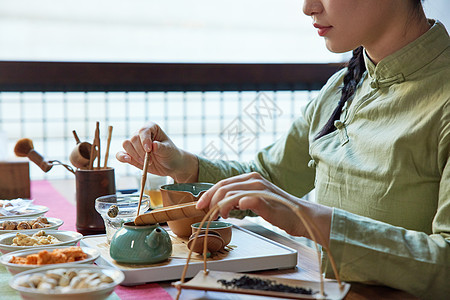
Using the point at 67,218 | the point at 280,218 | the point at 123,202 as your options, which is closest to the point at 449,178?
the point at 280,218

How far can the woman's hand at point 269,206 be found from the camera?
41.8 inches

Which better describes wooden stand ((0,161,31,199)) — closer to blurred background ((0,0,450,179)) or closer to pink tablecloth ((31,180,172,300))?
pink tablecloth ((31,180,172,300))

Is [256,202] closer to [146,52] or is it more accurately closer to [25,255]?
[25,255]

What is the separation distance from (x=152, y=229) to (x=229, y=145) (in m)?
2.43

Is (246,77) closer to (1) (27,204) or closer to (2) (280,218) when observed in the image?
(1) (27,204)

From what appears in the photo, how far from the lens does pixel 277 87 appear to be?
319 centimetres

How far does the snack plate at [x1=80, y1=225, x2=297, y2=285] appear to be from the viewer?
3.68ft

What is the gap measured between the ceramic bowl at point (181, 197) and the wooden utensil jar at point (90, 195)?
194 mm

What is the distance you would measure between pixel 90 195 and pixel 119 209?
21 centimetres

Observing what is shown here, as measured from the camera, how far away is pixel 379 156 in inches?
54.7

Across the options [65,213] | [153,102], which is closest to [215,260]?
[65,213]

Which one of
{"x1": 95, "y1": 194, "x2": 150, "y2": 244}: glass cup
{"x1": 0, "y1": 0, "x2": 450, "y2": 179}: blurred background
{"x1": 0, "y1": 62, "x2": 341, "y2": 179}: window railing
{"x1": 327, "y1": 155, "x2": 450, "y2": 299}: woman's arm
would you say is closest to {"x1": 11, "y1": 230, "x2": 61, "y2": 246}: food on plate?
{"x1": 95, "y1": 194, "x2": 150, "y2": 244}: glass cup

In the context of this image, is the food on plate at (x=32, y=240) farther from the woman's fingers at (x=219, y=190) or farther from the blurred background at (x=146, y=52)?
the blurred background at (x=146, y=52)

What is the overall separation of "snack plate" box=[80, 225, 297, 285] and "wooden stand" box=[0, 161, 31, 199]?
961 millimetres
